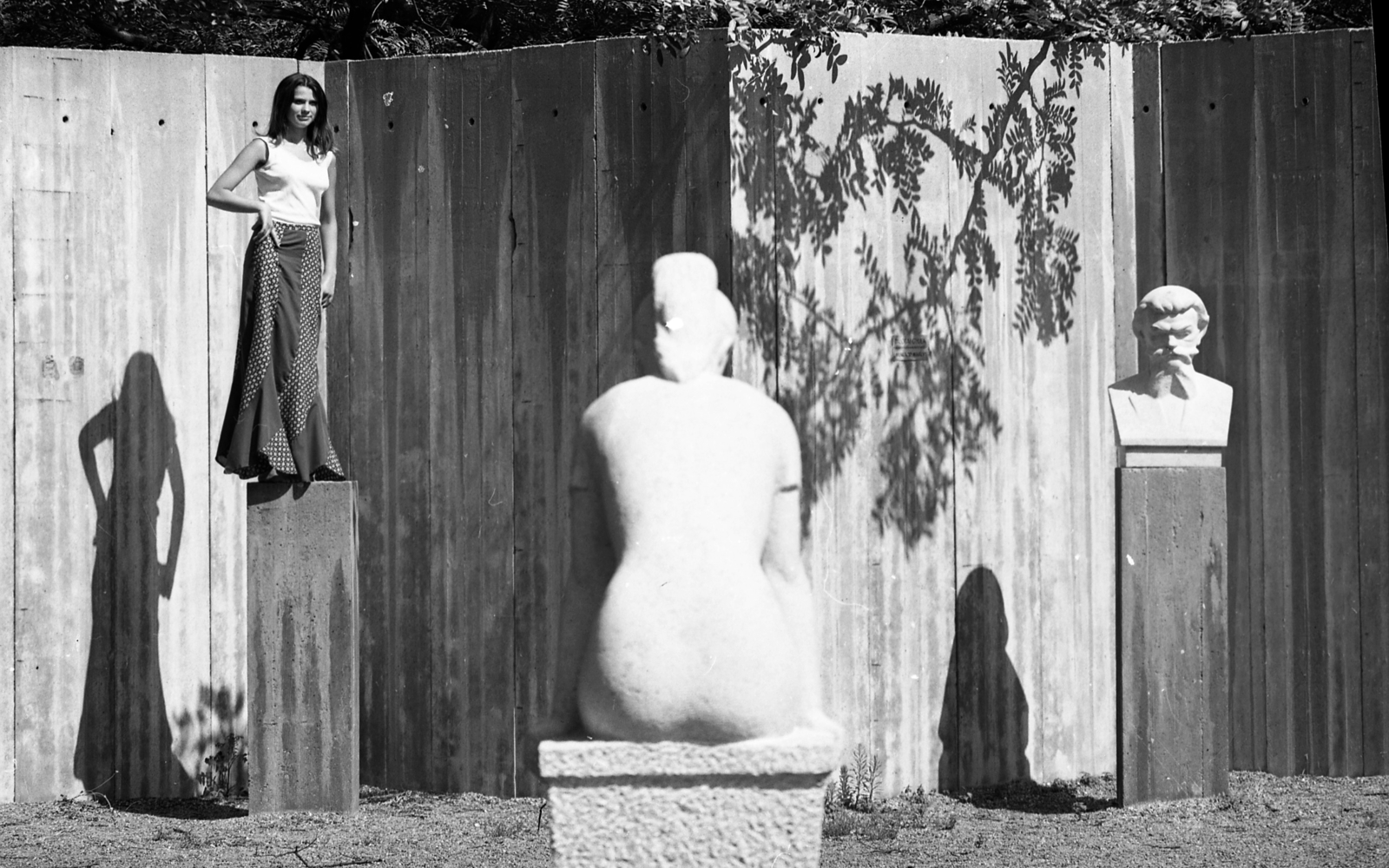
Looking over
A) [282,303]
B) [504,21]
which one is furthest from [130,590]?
[504,21]

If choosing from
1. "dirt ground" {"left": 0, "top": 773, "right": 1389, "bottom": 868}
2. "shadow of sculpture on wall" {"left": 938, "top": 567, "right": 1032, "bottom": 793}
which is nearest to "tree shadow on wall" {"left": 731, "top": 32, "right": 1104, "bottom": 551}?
"shadow of sculpture on wall" {"left": 938, "top": 567, "right": 1032, "bottom": 793}

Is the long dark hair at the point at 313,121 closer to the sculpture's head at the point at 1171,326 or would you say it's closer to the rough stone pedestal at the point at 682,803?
the sculpture's head at the point at 1171,326

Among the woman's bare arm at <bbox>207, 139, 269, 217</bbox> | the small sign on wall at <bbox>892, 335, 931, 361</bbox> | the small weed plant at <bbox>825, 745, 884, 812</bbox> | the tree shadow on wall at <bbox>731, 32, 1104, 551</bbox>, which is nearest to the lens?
the woman's bare arm at <bbox>207, 139, 269, 217</bbox>

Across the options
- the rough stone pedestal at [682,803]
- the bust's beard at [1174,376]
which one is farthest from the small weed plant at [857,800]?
the rough stone pedestal at [682,803]

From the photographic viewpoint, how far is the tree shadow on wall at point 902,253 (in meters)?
7.09

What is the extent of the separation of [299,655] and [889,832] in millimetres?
2209

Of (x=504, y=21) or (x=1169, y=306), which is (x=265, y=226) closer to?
(x=1169, y=306)

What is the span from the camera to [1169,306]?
22.0 feet

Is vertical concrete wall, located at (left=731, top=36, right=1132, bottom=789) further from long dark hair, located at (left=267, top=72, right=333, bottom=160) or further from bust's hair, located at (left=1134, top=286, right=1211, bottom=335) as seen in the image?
long dark hair, located at (left=267, top=72, right=333, bottom=160)

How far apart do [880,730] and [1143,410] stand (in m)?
1.62

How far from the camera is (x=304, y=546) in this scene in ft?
21.5

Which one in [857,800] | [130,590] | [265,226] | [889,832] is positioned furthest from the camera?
[130,590]

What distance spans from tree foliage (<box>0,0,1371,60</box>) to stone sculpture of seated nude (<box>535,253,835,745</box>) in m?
4.38

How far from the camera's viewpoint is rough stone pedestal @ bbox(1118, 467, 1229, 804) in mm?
6742
